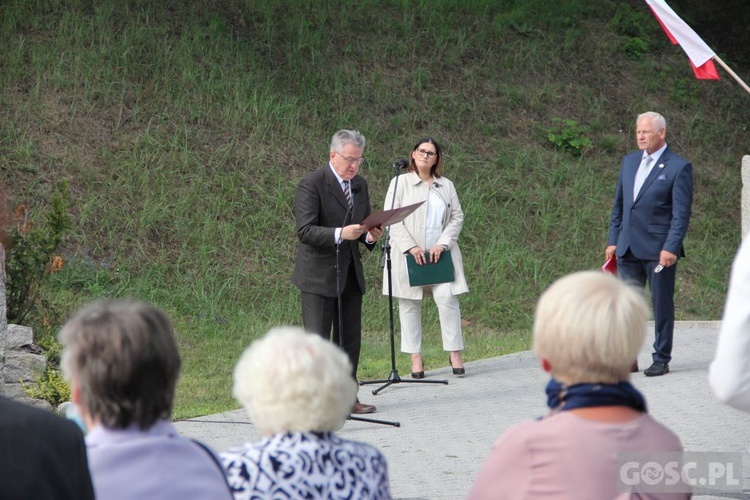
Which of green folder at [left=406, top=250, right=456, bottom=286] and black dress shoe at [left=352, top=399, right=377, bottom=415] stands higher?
green folder at [left=406, top=250, right=456, bottom=286]

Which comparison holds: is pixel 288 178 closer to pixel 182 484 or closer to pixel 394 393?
pixel 394 393

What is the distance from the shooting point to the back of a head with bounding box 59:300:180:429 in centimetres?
240

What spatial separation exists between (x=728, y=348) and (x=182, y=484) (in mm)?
1307

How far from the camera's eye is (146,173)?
13523 millimetres

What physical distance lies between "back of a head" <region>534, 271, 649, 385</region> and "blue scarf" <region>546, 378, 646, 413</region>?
2 cm

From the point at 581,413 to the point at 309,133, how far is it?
12.7 m

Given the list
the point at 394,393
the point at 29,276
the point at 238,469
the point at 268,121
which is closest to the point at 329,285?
the point at 394,393

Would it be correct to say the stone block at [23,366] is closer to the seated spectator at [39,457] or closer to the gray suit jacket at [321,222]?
the gray suit jacket at [321,222]

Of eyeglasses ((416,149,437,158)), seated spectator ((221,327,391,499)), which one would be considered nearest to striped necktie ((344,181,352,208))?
eyeglasses ((416,149,437,158))

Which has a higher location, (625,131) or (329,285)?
(625,131)

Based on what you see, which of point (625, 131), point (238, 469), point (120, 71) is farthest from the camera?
point (625, 131)

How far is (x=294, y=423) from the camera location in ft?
9.00

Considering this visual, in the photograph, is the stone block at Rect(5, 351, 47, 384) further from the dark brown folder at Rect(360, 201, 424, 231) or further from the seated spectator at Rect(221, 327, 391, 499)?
the seated spectator at Rect(221, 327, 391, 499)

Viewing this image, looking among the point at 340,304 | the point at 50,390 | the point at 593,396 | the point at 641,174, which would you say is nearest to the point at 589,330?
the point at 593,396
